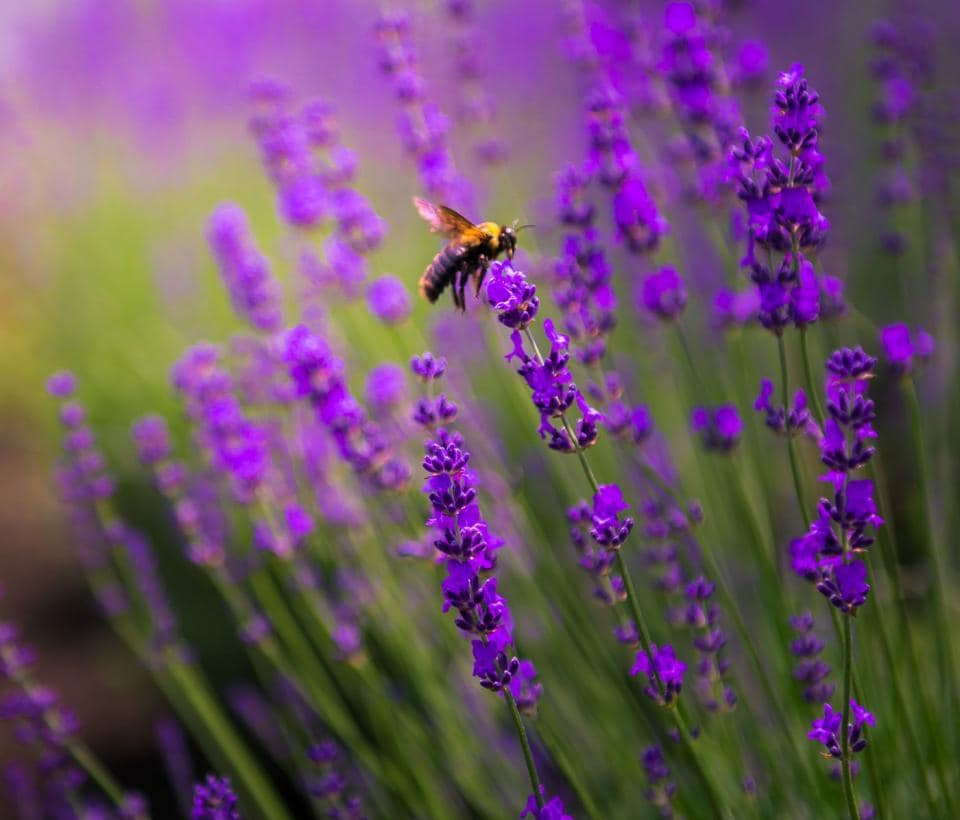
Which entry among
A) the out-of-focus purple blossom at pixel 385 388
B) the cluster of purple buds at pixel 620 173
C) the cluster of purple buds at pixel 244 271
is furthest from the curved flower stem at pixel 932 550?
the cluster of purple buds at pixel 244 271

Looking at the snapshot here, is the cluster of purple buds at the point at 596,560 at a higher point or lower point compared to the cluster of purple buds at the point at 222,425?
lower

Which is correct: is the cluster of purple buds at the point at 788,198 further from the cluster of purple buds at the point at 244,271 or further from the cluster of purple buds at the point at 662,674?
the cluster of purple buds at the point at 244,271

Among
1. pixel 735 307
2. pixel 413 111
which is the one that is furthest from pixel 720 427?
pixel 413 111

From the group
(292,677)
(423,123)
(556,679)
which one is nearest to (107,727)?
(292,677)

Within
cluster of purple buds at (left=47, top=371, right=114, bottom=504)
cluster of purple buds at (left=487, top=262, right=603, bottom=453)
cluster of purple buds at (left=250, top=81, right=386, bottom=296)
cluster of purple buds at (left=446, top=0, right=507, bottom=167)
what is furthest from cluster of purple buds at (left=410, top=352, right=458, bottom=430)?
cluster of purple buds at (left=446, top=0, right=507, bottom=167)

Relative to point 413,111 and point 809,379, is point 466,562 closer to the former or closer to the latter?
point 809,379

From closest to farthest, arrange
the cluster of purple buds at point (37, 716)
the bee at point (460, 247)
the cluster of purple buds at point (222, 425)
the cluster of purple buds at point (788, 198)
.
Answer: the cluster of purple buds at point (788, 198), the cluster of purple buds at point (37, 716), the bee at point (460, 247), the cluster of purple buds at point (222, 425)
